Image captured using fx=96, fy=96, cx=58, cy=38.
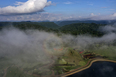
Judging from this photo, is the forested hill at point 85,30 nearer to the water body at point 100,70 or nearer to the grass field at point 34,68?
the water body at point 100,70

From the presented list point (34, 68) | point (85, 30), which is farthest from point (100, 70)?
point (85, 30)

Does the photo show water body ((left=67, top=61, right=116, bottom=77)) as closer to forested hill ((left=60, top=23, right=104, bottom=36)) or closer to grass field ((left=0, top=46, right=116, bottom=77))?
grass field ((left=0, top=46, right=116, bottom=77))

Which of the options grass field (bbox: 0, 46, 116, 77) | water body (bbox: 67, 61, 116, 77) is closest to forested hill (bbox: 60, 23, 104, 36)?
water body (bbox: 67, 61, 116, 77)

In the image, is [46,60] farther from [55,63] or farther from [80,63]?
[80,63]

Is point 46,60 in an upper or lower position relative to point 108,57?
upper

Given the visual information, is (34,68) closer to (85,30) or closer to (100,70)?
(100,70)

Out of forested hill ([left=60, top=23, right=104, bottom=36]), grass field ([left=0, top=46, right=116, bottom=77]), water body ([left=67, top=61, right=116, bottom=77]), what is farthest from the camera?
forested hill ([left=60, top=23, right=104, bottom=36])

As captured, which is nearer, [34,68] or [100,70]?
[34,68]

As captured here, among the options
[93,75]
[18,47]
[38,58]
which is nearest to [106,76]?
[93,75]

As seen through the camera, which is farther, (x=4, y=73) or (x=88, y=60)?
(x=88, y=60)
